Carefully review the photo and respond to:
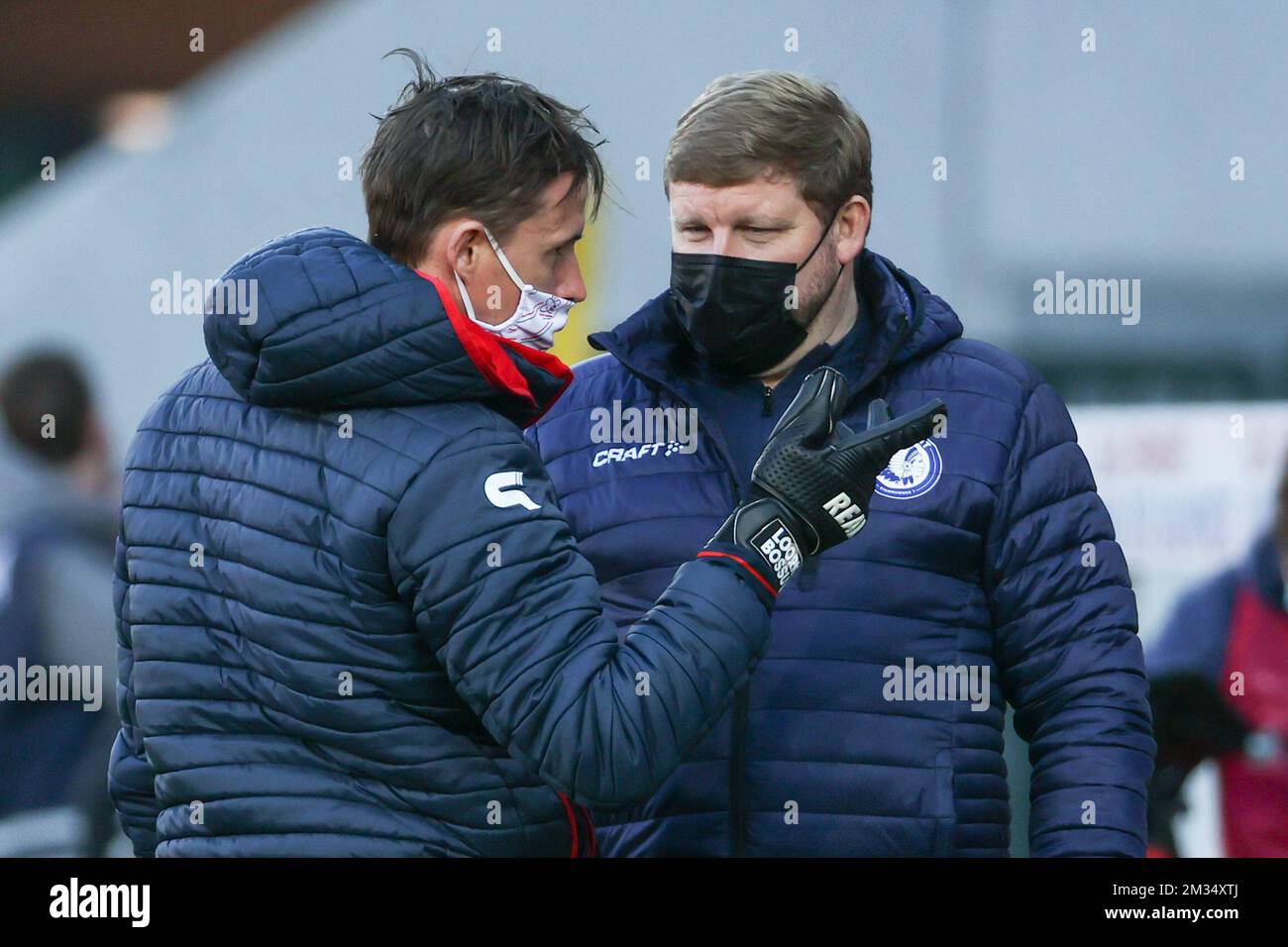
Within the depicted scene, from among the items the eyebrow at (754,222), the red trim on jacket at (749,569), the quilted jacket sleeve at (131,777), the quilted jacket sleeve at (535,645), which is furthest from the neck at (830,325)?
the quilted jacket sleeve at (131,777)

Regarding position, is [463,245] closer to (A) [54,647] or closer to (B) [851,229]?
(B) [851,229]

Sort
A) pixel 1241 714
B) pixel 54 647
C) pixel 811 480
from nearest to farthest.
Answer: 1. pixel 811 480
2. pixel 54 647
3. pixel 1241 714

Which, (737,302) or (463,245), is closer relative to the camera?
(463,245)

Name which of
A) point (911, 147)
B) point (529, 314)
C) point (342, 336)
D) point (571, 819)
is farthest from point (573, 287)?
point (911, 147)

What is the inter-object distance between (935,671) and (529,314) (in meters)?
0.73

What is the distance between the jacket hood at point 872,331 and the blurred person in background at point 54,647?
6.68 ft

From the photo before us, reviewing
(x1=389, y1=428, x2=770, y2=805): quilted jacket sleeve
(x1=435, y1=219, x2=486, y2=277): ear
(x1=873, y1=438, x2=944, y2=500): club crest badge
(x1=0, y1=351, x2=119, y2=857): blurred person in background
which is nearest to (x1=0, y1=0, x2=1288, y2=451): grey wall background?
(x1=0, y1=351, x2=119, y2=857): blurred person in background

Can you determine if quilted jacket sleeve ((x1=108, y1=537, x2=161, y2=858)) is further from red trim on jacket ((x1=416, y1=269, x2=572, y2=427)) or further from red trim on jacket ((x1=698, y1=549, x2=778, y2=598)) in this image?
red trim on jacket ((x1=698, y1=549, x2=778, y2=598))

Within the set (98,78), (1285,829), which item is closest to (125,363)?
(98,78)

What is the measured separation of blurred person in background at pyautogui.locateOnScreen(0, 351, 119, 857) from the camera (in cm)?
408

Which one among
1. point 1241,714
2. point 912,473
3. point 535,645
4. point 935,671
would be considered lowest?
point 1241,714

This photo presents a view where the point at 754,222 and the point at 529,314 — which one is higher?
the point at 754,222

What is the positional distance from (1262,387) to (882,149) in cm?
220

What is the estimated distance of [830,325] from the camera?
253 centimetres
